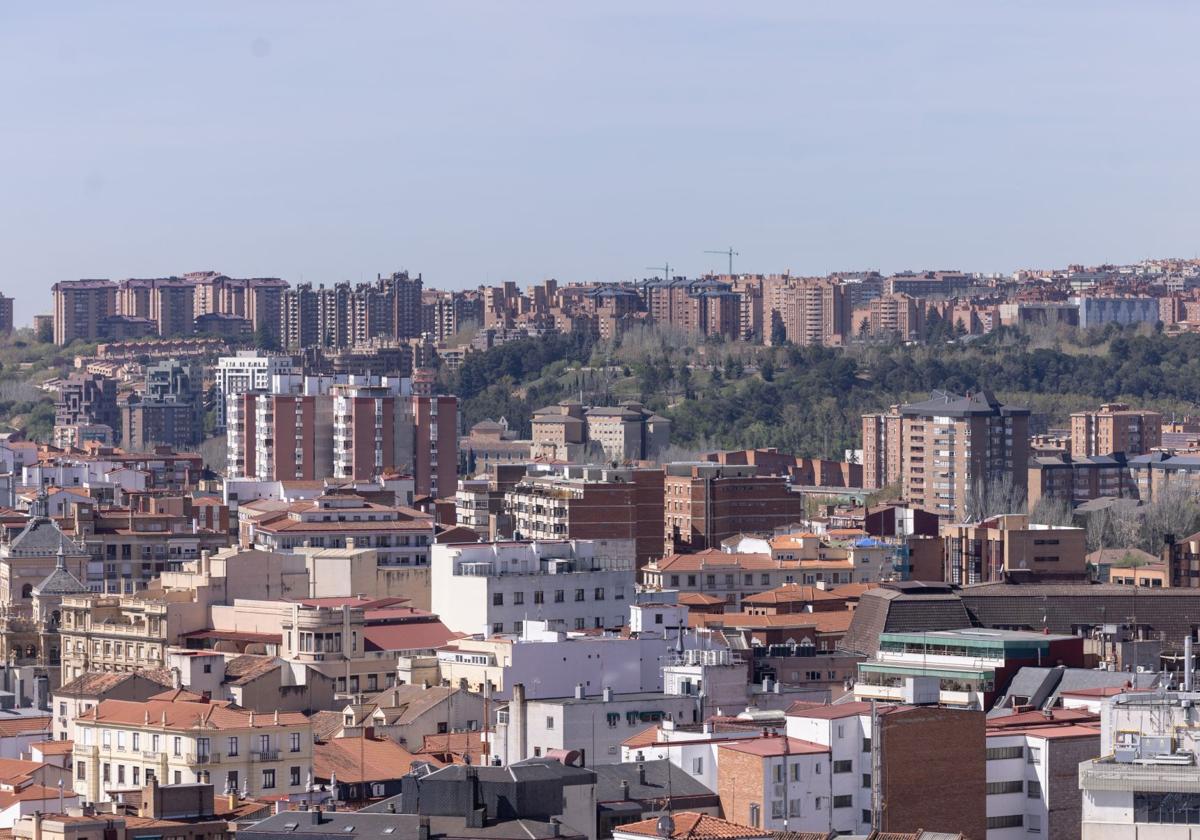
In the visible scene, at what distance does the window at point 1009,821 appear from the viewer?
30734mm

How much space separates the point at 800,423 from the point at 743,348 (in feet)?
62.0

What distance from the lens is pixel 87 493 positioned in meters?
66.8

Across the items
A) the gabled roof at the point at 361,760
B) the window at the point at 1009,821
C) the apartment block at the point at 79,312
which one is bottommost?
the window at the point at 1009,821

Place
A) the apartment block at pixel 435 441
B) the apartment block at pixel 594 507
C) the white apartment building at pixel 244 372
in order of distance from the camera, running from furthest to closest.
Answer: the white apartment building at pixel 244 372
the apartment block at pixel 435 441
the apartment block at pixel 594 507

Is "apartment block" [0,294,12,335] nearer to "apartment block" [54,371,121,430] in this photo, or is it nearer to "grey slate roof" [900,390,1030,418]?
"apartment block" [54,371,121,430]

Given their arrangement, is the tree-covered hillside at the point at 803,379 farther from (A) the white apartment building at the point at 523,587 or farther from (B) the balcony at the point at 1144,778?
(B) the balcony at the point at 1144,778

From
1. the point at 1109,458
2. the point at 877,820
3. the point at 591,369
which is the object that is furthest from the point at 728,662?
the point at 591,369

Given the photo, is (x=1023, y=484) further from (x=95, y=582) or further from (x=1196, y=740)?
(x=1196, y=740)

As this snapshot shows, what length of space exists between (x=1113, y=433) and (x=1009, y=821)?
2897 inches

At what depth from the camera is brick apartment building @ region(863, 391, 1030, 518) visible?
89.1 m

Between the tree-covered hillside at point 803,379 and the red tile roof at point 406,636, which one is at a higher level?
the tree-covered hillside at point 803,379

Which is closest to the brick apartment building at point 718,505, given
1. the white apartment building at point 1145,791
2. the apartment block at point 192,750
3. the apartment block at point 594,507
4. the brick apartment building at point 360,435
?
the apartment block at point 594,507

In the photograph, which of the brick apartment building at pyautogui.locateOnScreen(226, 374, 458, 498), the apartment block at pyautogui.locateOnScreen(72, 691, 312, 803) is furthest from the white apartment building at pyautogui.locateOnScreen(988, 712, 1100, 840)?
the brick apartment building at pyautogui.locateOnScreen(226, 374, 458, 498)

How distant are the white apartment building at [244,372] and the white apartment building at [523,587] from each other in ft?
217
